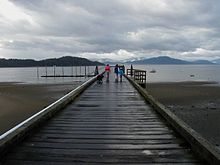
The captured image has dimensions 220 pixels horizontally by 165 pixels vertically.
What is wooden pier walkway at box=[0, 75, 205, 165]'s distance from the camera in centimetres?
457

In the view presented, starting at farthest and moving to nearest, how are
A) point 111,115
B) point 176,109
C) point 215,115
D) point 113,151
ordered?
point 176,109 → point 215,115 → point 111,115 → point 113,151

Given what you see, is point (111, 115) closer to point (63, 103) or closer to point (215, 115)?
point (63, 103)

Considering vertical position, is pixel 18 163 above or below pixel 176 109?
above

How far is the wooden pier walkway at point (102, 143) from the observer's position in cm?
457

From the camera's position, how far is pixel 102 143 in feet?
17.9

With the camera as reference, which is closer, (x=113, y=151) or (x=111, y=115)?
(x=113, y=151)

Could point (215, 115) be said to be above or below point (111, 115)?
below

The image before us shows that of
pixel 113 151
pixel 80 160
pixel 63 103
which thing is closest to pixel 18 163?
pixel 80 160

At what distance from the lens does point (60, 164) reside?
438 cm

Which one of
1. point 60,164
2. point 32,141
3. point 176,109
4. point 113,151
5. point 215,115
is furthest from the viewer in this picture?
point 176,109

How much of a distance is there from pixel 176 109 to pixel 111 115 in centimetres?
1617

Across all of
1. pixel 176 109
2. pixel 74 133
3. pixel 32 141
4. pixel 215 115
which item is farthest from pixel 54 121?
pixel 176 109

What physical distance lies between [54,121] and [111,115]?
1.82m

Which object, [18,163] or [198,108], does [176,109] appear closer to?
[198,108]
